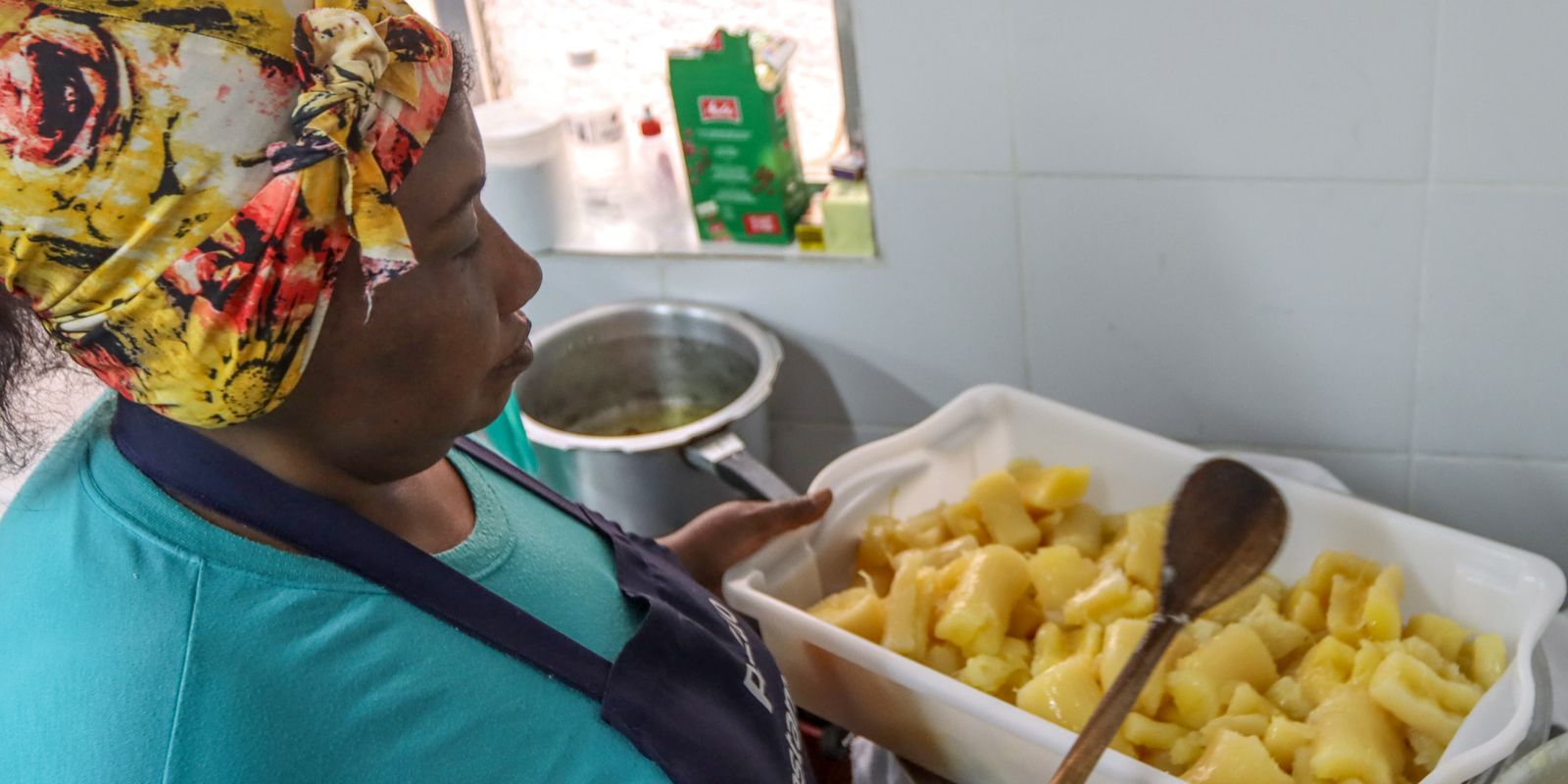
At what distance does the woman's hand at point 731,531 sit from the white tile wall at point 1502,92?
1.75 feet

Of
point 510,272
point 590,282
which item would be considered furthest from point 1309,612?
point 590,282

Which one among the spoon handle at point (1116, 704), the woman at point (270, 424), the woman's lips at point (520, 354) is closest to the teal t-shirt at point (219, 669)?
the woman at point (270, 424)

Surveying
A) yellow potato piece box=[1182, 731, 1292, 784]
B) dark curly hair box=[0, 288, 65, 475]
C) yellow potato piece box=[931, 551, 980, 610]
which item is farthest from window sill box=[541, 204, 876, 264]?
dark curly hair box=[0, 288, 65, 475]

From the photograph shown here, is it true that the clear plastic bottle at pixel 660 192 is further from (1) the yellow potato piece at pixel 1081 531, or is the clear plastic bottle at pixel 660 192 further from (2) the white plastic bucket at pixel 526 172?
(1) the yellow potato piece at pixel 1081 531

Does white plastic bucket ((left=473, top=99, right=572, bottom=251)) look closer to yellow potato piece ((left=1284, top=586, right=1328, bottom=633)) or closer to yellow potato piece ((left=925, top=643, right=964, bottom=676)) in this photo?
yellow potato piece ((left=925, top=643, right=964, bottom=676))

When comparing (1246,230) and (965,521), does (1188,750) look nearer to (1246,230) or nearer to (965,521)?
(965,521)

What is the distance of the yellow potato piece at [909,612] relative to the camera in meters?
0.91

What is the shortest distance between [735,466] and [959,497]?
195mm

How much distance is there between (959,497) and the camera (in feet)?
3.72

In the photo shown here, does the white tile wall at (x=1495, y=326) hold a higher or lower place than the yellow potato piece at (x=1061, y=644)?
higher

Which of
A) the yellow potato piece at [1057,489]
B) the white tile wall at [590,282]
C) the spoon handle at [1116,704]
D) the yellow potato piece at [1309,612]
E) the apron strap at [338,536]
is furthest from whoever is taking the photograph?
the white tile wall at [590,282]

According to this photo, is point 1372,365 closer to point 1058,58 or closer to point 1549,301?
point 1549,301

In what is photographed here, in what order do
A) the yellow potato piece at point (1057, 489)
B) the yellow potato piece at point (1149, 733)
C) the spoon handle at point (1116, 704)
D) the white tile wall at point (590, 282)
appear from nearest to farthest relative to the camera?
the spoon handle at point (1116, 704) < the yellow potato piece at point (1149, 733) < the yellow potato piece at point (1057, 489) < the white tile wall at point (590, 282)

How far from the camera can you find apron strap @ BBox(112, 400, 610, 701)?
0.60 metres
